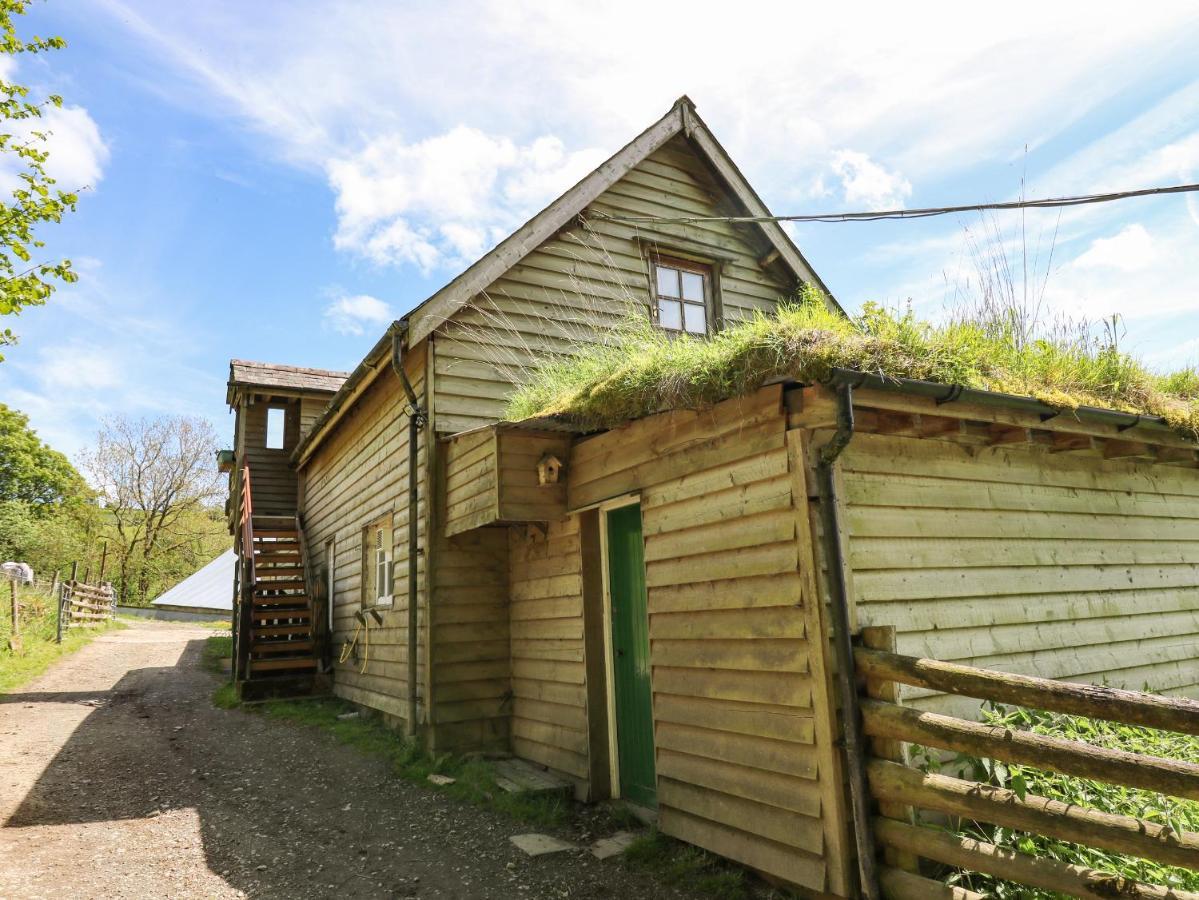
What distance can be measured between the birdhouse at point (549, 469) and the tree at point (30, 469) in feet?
128

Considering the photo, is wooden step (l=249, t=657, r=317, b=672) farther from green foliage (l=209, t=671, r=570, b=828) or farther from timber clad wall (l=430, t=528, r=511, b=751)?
timber clad wall (l=430, t=528, r=511, b=751)

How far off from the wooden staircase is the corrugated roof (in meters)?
2.01

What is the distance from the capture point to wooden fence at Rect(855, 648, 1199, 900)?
300 centimetres

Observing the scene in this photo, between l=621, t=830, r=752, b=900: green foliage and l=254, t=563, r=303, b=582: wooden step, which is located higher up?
l=254, t=563, r=303, b=582: wooden step

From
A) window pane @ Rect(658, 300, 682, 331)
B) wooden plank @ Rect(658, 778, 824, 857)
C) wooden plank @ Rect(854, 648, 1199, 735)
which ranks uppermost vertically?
window pane @ Rect(658, 300, 682, 331)

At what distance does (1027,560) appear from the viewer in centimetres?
519

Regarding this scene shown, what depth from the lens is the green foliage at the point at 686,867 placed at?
4.45 metres

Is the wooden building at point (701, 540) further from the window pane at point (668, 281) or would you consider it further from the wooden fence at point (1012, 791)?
the wooden fence at point (1012, 791)

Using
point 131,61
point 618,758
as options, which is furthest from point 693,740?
point 131,61

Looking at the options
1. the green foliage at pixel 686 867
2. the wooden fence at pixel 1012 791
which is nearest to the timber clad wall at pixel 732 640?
the green foliage at pixel 686 867

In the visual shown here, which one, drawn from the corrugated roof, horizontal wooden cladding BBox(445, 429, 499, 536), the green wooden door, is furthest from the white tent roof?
the green wooden door

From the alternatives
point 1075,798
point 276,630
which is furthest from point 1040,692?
point 276,630

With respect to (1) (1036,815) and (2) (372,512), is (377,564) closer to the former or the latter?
(2) (372,512)

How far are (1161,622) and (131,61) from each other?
11092 mm
